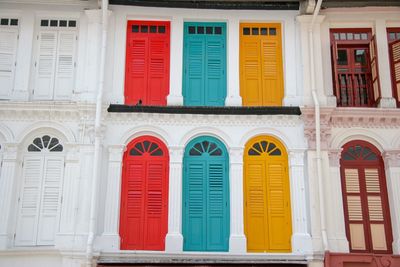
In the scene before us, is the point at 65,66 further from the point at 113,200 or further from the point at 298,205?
the point at 298,205

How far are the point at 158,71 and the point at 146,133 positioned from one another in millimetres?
1388

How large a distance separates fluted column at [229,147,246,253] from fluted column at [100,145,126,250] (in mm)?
2172

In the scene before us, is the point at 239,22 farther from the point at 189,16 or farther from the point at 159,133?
the point at 159,133

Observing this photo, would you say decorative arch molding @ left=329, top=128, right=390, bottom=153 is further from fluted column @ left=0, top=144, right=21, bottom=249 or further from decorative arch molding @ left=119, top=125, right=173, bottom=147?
fluted column @ left=0, top=144, right=21, bottom=249

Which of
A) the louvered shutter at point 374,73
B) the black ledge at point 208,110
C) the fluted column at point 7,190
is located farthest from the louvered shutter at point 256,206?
the fluted column at point 7,190

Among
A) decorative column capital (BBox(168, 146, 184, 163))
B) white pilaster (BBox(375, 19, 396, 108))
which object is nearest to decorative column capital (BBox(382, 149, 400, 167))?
white pilaster (BBox(375, 19, 396, 108))

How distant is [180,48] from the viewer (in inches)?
415

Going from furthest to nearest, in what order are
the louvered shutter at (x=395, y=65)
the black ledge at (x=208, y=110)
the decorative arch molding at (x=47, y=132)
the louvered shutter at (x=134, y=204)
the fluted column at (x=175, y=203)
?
the louvered shutter at (x=395, y=65)
the black ledge at (x=208, y=110)
the decorative arch molding at (x=47, y=132)
the louvered shutter at (x=134, y=204)
the fluted column at (x=175, y=203)

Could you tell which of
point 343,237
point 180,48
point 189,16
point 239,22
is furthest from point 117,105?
point 343,237

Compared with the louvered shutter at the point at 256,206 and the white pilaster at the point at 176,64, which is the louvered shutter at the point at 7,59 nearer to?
the white pilaster at the point at 176,64

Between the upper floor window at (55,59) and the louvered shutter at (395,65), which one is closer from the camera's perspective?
the upper floor window at (55,59)

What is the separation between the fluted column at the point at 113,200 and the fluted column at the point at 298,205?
11.0ft

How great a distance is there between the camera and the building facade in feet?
31.3

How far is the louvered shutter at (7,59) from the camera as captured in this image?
Result: 404 inches
